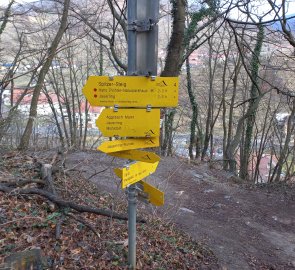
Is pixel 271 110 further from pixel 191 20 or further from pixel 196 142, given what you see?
pixel 191 20

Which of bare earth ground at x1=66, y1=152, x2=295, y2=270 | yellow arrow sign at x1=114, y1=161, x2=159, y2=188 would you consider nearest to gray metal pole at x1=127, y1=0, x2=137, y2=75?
yellow arrow sign at x1=114, y1=161, x2=159, y2=188

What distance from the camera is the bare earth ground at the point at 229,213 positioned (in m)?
5.89

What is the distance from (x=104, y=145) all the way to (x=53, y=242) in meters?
1.46

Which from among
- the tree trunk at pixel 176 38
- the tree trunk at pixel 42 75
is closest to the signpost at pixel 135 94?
the tree trunk at pixel 176 38

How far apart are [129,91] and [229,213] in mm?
6017

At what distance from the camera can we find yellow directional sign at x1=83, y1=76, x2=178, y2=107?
3062 millimetres

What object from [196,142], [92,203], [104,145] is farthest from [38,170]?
[196,142]

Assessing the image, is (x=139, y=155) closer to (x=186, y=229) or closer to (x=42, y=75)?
(x=186, y=229)

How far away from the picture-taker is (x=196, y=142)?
74.5 feet

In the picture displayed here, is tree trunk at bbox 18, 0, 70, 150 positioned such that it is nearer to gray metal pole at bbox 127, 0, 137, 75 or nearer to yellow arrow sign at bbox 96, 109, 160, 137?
gray metal pole at bbox 127, 0, 137, 75

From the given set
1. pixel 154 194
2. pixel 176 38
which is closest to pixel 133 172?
pixel 154 194

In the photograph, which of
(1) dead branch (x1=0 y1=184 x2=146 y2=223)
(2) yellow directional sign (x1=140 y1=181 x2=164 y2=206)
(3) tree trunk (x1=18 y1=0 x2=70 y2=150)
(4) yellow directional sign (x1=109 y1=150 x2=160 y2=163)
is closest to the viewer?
(4) yellow directional sign (x1=109 y1=150 x2=160 y2=163)

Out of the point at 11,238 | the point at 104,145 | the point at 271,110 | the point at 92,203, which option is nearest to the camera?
the point at 104,145

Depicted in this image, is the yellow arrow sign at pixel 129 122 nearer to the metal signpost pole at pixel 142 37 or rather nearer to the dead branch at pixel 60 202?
the metal signpost pole at pixel 142 37
